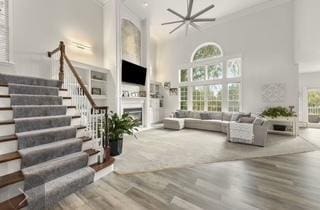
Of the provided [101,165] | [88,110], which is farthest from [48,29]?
[101,165]

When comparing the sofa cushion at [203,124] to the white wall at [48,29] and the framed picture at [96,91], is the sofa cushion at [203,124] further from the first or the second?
the white wall at [48,29]

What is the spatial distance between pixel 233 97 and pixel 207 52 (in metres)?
2.63

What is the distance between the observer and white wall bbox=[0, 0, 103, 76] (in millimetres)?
4246

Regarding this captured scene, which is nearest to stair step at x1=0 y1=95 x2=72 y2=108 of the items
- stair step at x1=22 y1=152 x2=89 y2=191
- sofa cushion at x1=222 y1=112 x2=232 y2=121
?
stair step at x1=22 y1=152 x2=89 y2=191

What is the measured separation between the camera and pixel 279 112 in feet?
20.2

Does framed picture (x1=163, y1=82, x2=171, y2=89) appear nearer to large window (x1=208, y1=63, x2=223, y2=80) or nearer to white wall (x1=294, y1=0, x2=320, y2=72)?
large window (x1=208, y1=63, x2=223, y2=80)

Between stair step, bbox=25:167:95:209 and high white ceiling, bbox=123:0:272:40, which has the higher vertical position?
high white ceiling, bbox=123:0:272:40

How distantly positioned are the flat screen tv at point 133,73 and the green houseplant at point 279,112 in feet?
16.8

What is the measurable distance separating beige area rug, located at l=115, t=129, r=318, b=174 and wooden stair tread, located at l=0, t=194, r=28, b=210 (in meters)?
1.37

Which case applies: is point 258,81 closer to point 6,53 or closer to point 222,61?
point 222,61

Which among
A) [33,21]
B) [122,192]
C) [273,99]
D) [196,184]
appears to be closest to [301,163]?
[196,184]

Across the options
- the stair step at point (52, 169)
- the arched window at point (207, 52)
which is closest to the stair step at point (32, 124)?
the stair step at point (52, 169)

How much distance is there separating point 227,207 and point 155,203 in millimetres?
839

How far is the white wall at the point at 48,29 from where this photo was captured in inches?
167
